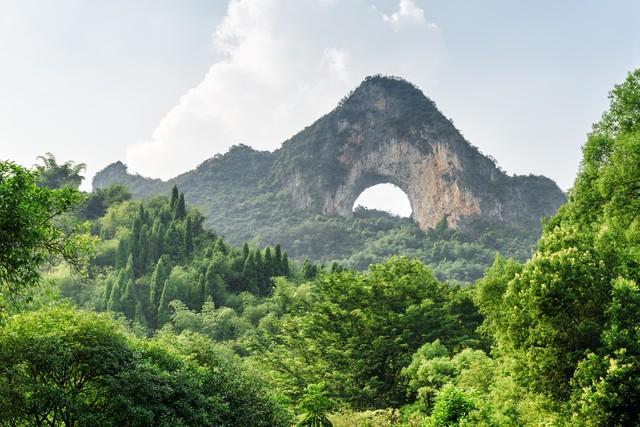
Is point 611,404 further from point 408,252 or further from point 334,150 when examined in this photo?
point 334,150

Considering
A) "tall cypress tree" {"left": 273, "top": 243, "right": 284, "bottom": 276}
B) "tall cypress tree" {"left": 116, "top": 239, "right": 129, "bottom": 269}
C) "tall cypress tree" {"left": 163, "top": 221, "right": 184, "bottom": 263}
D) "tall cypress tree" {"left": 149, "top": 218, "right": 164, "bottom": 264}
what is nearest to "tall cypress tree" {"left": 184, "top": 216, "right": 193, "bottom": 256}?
"tall cypress tree" {"left": 163, "top": 221, "right": 184, "bottom": 263}

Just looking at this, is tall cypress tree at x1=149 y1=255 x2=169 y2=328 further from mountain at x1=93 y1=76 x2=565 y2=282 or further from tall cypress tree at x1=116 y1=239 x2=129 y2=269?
mountain at x1=93 y1=76 x2=565 y2=282

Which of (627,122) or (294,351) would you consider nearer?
(627,122)

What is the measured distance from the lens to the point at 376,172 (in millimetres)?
144000

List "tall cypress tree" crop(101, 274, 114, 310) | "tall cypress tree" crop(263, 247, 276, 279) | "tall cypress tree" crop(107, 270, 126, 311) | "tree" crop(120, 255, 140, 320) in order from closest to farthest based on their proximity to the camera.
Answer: "tall cypress tree" crop(107, 270, 126, 311), "tree" crop(120, 255, 140, 320), "tall cypress tree" crop(101, 274, 114, 310), "tall cypress tree" crop(263, 247, 276, 279)

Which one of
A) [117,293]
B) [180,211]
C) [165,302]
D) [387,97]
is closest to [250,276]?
[165,302]

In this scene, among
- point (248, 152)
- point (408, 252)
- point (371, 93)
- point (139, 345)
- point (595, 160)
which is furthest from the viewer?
point (248, 152)

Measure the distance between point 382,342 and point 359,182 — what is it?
11923 cm

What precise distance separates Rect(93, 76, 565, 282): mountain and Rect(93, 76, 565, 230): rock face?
275 millimetres

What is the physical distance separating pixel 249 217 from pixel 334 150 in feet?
96.1

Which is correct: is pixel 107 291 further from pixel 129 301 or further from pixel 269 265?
pixel 269 265

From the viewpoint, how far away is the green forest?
35.9 feet

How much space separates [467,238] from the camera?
388ft

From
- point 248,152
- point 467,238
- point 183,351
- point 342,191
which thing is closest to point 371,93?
point 342,191
